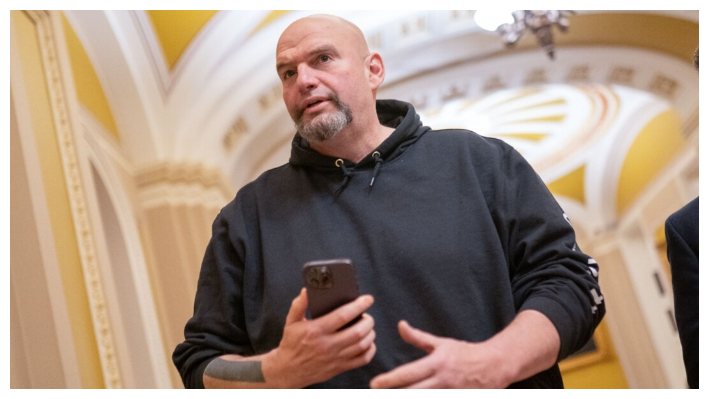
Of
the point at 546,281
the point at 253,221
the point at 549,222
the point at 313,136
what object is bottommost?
the point at 546,281

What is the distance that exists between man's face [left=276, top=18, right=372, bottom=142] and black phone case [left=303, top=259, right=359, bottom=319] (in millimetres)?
492

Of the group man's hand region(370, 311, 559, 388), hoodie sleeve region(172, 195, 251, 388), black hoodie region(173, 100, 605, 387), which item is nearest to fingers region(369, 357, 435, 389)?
man's hand region(370, 311, 559, 388)

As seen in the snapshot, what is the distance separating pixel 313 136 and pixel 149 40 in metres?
4.79

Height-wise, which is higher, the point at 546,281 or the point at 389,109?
the point at 389,109

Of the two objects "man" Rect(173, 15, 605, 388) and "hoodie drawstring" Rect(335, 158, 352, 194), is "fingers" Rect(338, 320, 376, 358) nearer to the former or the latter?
"man" Rect(173, 15, 605, 388)

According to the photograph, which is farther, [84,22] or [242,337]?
[84,22]

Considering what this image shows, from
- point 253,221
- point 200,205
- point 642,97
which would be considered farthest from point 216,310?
point 642,97

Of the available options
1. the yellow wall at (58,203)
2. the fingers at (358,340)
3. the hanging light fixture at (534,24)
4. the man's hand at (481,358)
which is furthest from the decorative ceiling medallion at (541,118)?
the fingers at (358,340)

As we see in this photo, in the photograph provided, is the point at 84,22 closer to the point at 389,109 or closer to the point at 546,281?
the point at 389,109

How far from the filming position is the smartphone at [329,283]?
4.31 feet

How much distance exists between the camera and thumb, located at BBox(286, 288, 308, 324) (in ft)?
4.40

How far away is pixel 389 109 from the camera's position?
78.9 inches
